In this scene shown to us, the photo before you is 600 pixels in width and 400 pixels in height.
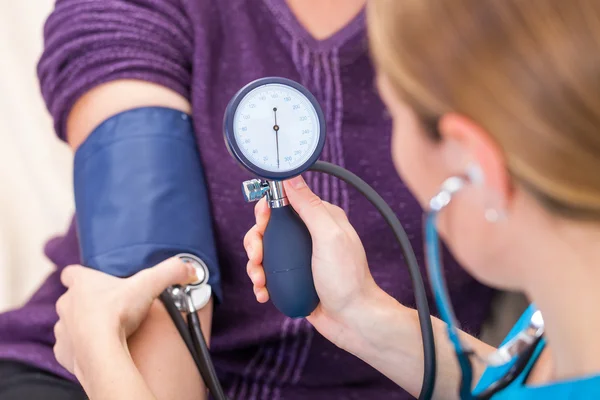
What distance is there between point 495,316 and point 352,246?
363 mm

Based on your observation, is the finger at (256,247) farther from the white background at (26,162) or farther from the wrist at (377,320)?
the white background at (26,162)

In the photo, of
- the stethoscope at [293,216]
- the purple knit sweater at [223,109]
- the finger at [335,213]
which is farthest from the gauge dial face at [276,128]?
the purple knit sweater at [223,109]

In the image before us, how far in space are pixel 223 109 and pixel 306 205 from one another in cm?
28

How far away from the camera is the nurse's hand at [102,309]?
795mm

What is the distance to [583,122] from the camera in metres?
0.45

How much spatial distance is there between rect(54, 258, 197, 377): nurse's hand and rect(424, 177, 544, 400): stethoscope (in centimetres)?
35

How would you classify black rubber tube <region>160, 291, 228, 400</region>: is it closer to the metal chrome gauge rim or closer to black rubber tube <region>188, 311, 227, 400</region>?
black rubber tube <region>188, 311, 227, 400</region>

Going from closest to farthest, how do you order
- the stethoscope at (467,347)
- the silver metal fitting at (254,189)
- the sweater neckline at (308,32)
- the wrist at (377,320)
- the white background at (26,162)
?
the stethoscope at (467,347) < the silver metal fitting at (254,189) < the wrist at (377,320) < the sweater neckline at (308,32) < the white background at (26,162)

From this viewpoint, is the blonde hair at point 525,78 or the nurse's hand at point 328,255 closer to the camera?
the blonde hair at point 525,78

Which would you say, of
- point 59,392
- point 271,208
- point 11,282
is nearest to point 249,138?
point 271,208

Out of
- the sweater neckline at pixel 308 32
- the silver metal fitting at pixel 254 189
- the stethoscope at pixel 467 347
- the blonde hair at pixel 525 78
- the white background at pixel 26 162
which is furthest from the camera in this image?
the white background at pixel 26 162

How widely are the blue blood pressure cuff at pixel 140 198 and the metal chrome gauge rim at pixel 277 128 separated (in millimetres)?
292

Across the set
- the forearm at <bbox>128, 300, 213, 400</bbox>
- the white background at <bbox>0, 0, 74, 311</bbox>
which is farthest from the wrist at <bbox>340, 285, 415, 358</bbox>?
the white background at <bbox>0, 0, 74, 311</bbox>

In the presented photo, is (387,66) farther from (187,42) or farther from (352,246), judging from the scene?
(187,42)
